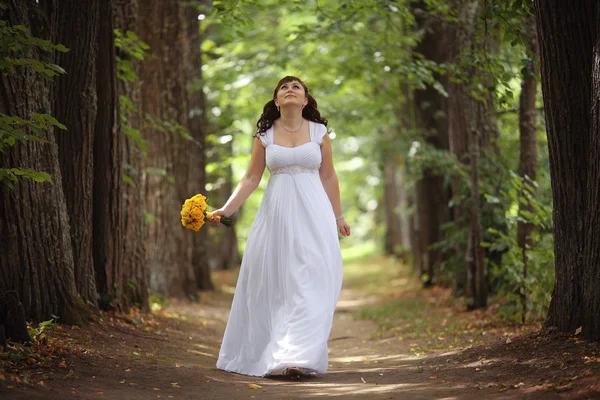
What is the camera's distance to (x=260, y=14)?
77.4 feet

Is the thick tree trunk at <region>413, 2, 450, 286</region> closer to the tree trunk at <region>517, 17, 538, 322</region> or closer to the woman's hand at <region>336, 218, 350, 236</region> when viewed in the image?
the tree trunk at <region>517, 17, 538, 322</region>

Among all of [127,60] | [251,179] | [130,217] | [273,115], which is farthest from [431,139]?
[251,179]

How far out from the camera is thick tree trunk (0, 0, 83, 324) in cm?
709

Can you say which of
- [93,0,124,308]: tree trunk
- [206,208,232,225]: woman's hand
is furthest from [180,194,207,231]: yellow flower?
[93,0,124,308]: tree trunk

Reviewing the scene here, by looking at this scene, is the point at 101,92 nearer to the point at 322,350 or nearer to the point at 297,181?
the point at 297,181

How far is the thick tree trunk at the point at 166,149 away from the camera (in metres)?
13.8

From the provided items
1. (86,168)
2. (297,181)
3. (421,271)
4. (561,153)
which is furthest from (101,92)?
(421,271)

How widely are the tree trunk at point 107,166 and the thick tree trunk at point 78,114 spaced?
0.48 m

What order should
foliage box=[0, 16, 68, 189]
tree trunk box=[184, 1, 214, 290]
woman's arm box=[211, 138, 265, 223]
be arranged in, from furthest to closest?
tree trunk box=[184, 1, 214, 290]
woman's arm box=[211, 138, 265, 223]
foliage box=[0, 16, 68, 189]

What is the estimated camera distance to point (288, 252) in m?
7.31

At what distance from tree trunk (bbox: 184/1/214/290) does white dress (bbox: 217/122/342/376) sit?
339 inches

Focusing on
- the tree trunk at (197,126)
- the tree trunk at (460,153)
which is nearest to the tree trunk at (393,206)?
the tree trunk at (197,126)

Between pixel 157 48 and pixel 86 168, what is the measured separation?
5882 millimetres

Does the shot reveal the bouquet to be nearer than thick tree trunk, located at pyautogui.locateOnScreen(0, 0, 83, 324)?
No
